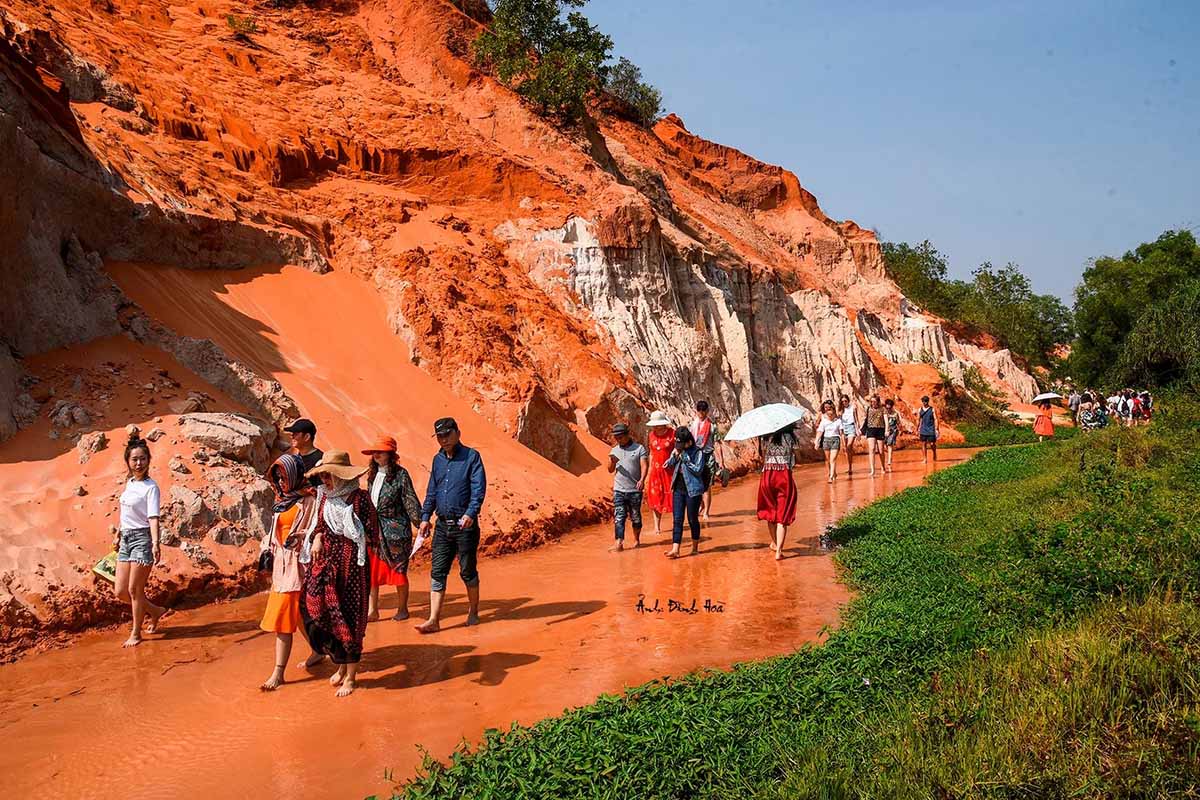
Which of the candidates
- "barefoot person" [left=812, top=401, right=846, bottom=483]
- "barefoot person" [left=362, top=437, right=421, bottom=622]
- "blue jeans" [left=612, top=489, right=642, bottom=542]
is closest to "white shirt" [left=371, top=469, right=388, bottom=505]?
"barefoot person" [left=362, top=437, right=421, bottom=622]

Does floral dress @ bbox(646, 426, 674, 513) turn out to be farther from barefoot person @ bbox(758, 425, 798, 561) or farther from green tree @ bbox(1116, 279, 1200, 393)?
green tree @ bbox(1116, 279, 1200, 393)

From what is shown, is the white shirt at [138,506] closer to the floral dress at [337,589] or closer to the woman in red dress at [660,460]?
the floral dress at [337,589]

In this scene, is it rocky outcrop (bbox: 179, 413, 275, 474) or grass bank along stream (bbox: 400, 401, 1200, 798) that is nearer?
grass bank along stream (bbox: 400, 401, 1200, 798)

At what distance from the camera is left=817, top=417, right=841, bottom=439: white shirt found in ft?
56.3

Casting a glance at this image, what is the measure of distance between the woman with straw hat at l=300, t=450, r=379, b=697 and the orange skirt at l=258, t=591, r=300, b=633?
0.20ft

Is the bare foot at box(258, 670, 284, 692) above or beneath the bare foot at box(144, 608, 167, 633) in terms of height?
beneath

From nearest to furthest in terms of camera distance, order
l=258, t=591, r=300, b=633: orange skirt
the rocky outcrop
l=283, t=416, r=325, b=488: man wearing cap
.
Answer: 1. l=258, t=591, r=300, b=633: orange skirt
2. l=283, t=416, r=325, b=488: man wearing cap
3. the rocky outcrop

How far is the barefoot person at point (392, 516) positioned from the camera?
7426 mm

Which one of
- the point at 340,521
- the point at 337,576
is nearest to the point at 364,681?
the point at 337,576

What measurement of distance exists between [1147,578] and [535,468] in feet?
29.6

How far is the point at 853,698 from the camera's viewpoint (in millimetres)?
4820

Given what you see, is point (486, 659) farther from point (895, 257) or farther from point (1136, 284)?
point (895, 257)

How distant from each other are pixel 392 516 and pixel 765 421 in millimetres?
4535

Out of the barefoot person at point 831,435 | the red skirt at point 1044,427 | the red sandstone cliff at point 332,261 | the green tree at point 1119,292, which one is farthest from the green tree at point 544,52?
the green tree at point 1119,292
